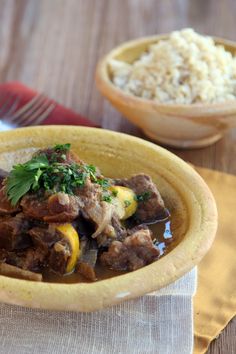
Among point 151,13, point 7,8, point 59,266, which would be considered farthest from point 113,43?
point 59,266

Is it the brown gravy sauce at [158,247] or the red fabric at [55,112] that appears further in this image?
the red fabric at [55,112]

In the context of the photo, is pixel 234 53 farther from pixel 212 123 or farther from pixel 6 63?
A: pixel 6 63

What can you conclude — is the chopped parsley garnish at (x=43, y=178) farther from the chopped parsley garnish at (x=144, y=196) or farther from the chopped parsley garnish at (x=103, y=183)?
the chopped parsley garnish at (x=144, y=196)

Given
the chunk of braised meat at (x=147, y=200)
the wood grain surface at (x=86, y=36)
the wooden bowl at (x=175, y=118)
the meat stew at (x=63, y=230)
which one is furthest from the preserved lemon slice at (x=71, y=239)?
the wood grain surface at (x=86, y=36)

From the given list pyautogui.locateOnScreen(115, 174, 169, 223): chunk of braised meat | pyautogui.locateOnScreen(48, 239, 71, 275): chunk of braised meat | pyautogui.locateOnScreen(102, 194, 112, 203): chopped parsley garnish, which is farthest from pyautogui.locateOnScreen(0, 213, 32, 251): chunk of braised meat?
pyautogui.locateOnScreen(115, 174, 169, 223): chunk of braised meat

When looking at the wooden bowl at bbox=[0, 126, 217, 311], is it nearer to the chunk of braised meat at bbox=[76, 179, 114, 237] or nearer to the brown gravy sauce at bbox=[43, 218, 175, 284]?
the brown gravy sauce at bbox=[43, 218, 175, 284]

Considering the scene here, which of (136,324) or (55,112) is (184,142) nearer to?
(55,112)
